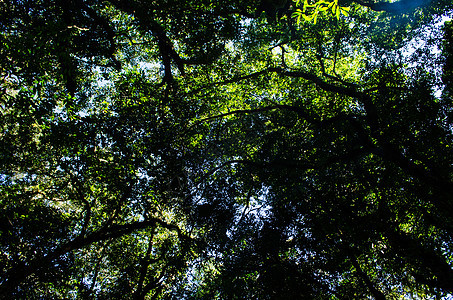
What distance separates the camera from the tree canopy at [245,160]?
855 cm

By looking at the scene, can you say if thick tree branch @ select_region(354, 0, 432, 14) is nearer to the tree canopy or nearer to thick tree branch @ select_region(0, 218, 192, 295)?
the tree canopy

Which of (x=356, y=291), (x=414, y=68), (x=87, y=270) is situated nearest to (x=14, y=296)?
(x=87, y=270)

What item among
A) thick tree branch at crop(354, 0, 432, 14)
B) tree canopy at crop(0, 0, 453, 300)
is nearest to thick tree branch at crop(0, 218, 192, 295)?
tree canopy at crop(0, 0, 453, 300)

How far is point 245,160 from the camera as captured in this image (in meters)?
10.6

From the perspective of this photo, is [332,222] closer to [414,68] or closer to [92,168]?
[414,68]

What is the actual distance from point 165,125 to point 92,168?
13.1 feet

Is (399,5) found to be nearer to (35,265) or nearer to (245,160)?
(245,160)

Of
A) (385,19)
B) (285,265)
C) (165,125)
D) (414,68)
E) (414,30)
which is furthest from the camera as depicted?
(385,19)

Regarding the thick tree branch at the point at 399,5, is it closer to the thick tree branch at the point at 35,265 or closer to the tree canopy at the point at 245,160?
the tree canopy at the point at 245,160

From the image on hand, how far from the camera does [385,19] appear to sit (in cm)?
1260

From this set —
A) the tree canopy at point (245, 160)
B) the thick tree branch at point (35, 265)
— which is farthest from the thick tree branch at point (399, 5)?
the thick tree branch at point (35, 265)

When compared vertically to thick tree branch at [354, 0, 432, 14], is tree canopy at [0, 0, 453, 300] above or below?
below

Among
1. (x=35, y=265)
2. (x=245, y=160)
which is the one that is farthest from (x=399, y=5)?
(x=35, y=265)

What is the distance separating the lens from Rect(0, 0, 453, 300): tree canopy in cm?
855
